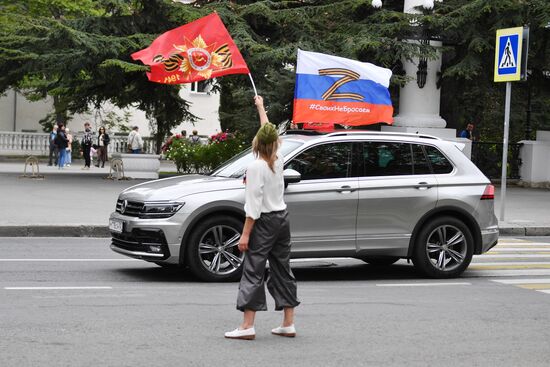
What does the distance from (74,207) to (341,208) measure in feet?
30.7

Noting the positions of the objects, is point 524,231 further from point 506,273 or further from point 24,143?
point 24,143

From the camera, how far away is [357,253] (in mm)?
11977

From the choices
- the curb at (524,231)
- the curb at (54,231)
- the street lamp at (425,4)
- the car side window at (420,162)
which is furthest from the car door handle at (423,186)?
the street lamp at (425,4)

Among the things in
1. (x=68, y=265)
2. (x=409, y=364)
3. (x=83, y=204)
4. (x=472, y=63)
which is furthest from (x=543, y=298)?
(x=472, y=63)

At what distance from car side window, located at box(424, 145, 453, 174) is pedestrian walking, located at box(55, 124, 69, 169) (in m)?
29.2

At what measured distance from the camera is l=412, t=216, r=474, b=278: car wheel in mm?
12281

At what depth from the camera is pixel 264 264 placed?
8.26m

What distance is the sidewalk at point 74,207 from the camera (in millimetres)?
16766

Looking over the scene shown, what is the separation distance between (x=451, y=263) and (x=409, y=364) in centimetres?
506

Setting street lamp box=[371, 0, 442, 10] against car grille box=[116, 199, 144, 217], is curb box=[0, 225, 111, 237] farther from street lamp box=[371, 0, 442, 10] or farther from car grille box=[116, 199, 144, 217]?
street lamp box=[371, 0, 442, 10]

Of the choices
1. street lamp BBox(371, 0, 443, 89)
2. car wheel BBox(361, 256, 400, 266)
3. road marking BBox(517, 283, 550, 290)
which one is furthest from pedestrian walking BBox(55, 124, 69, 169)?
road marking BBox(517, 283, 550, 290)

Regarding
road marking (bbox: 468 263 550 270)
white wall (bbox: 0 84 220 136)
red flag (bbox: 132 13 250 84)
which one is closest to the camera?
road marking (bbox: 468 263 550 270)

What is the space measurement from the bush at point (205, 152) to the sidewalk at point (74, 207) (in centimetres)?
249

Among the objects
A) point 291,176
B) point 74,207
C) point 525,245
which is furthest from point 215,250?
point 74,207
